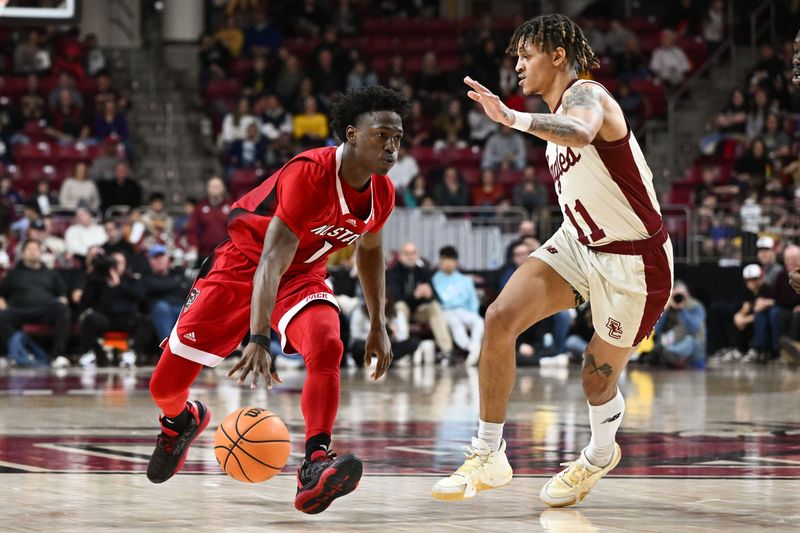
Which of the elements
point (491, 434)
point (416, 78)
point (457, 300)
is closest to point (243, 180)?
point (416, 78)

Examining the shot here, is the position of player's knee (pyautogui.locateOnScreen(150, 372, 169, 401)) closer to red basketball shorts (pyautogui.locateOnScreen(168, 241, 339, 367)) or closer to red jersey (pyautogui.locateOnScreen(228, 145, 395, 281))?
red basketball shorts (pyautogui.locateOnScreen(168, 241, 339, 367))

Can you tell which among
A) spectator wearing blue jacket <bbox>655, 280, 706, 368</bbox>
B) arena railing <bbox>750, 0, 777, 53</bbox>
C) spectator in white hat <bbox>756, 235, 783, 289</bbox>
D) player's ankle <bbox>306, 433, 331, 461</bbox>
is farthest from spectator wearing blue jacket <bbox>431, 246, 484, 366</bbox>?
player's ankle <bbox>306, 433, 331, 461</bbox>

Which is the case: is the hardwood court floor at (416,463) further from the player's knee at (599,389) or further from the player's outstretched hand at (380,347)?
the player's outstretched hand at (380,347)

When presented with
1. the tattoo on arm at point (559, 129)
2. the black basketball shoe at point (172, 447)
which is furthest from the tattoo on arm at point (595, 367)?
the black basketball shoe at point (172, 447)

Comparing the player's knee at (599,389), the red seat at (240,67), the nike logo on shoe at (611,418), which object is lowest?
the nike logo on shoe at (611,418)

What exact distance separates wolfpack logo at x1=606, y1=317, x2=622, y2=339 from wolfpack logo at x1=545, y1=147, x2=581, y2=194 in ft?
2.01

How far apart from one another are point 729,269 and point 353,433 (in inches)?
399

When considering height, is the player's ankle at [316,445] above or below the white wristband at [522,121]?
below

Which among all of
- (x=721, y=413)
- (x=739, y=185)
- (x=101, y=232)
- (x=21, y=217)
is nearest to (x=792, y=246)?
(x=739, y=185)

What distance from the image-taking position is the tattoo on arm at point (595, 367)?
587cm

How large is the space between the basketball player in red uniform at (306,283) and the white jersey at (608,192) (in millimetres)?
774

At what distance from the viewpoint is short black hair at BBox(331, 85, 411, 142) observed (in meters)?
5.62

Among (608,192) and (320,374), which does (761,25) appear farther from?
(320,374)

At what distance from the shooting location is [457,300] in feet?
54.0
